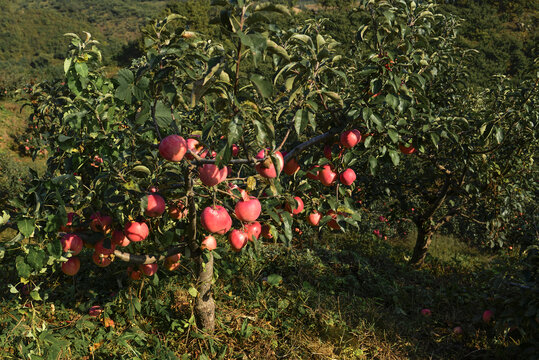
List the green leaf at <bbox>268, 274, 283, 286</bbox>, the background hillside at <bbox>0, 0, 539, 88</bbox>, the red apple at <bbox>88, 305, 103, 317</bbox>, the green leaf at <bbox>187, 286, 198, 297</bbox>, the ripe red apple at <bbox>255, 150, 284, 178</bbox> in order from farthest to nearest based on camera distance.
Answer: the background hillside at <bbox>0, 0, 539, 88</bbox> → the green leaf at <bbox>268, 274, 283, 286</bbox> → the red apple at <bbox>88, 305, 103, 317</bbox> → the green leaf at <bbox>187, 286, 198, 297</bbox> → the ripe red apple at <bbox>255, 150, 284, 178</bbox>

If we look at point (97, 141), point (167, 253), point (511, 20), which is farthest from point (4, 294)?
point (511, 20)

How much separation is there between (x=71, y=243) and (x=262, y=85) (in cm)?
168

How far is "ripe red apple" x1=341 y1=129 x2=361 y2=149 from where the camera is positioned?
7.68ft

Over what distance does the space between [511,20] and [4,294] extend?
41270mm

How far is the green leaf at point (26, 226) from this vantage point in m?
1.72

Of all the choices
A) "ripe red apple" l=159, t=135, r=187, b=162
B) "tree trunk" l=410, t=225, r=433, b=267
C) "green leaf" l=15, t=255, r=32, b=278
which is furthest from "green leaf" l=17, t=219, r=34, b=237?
"tree trunk" l=410, t=225, r=433, b=267

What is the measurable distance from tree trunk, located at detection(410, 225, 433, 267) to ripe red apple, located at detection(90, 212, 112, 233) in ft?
16.3

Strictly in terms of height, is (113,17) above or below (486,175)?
below

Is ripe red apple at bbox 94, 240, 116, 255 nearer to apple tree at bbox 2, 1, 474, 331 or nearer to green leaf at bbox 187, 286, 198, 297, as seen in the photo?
apple tree at bbox 2, 1, 474, 331

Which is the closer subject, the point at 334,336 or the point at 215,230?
the point at 215,230

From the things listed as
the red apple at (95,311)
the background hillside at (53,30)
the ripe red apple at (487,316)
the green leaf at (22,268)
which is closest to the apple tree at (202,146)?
the green leaf at (22,268)

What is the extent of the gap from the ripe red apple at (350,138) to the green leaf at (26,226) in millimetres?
1926

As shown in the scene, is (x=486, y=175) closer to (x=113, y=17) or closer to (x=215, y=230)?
(x=215, y=230)

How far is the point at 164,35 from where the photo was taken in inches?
70.1
